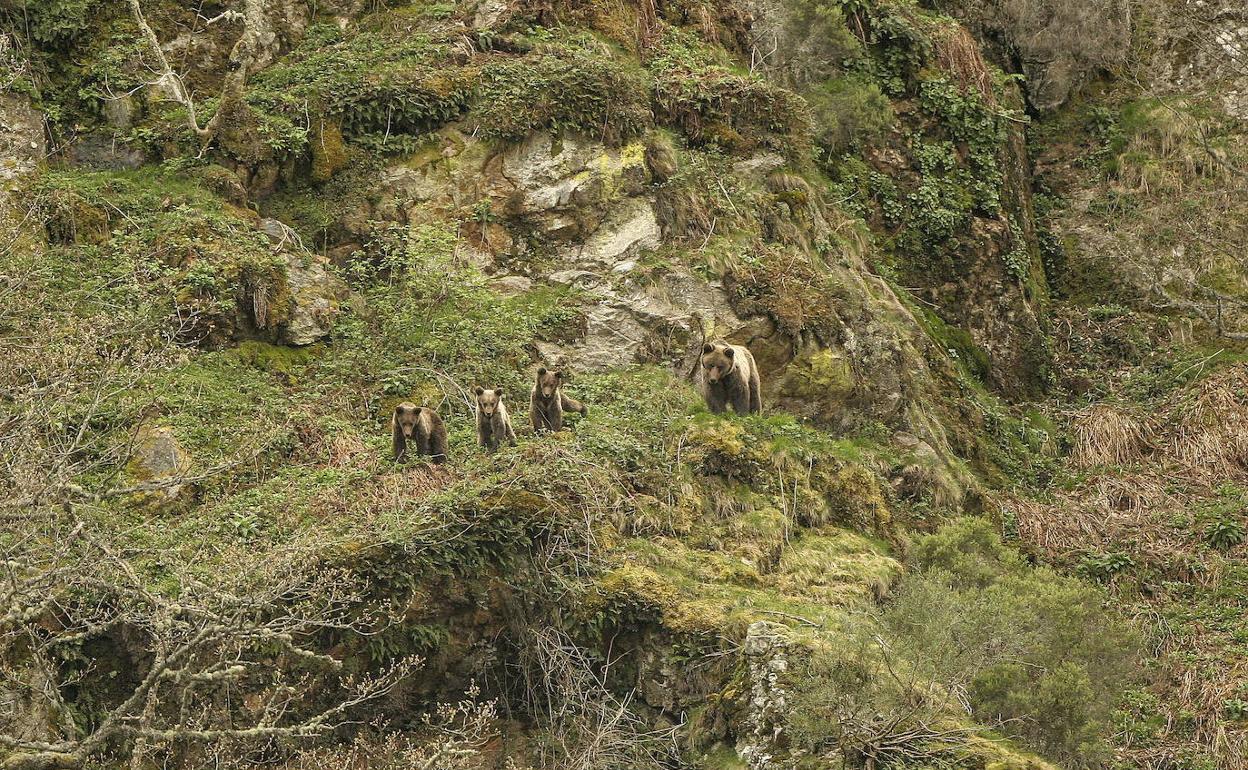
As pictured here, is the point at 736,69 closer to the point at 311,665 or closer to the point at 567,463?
the point at 567,463

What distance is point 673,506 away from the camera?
14.2m

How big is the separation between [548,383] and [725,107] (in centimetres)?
653

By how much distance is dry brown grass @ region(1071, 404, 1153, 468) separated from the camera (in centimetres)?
2019

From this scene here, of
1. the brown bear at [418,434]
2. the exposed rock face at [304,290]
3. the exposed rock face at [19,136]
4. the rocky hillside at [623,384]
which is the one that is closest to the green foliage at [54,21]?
the rocky hillside at [623,384]

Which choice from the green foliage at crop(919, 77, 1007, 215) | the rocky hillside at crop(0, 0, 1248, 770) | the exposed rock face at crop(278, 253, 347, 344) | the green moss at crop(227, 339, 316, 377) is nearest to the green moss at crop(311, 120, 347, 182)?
the rocky hillside at crop(0, 0, 1248, 770)

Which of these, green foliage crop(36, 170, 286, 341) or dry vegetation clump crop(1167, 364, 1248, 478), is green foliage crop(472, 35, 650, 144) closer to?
green foliage crop(36, 170, 286, 341)

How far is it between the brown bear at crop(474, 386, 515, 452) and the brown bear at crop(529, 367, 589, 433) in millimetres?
366

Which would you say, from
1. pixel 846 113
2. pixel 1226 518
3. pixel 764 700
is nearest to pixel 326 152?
pixel 846 113

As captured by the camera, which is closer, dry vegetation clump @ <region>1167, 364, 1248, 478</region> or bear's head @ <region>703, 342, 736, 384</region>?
bear's head @ <region>703, 342, 736, 384</region>

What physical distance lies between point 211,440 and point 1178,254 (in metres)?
16.6

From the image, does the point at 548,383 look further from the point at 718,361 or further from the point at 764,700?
the point at 764,700

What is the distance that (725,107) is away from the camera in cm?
1933

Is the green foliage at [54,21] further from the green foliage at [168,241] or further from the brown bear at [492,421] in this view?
the brown bear at [492,421]

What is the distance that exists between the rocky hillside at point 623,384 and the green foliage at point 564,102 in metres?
0.06
